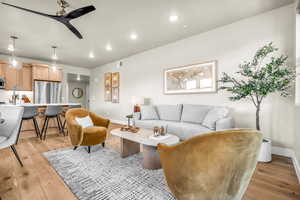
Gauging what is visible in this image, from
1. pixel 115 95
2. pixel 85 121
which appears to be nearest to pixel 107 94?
pixel 115 95

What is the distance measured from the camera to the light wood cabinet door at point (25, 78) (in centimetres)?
534

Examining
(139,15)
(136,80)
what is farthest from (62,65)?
(139,15)

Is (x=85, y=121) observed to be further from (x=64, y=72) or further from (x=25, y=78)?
(x=64, y=72)

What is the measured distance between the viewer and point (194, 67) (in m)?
3.72

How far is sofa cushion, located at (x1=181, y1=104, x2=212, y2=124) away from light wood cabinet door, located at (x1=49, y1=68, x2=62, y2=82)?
5717 millimetres

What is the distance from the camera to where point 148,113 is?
4098 millimetres

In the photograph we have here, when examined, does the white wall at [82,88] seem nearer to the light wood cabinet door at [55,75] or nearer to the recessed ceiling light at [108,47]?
the light wood cabinet door at [55,75]

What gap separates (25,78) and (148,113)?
5251 millimetres

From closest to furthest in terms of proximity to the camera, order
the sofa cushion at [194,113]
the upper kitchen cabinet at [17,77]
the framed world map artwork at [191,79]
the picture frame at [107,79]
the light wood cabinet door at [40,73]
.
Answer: the sofa cushion at [194,113] < the framed world map artwork at [191,79] < the upper kitchen cabinet at [17,77] < the light wood cabinet door at [40,73] < the picture frame at [107,79]

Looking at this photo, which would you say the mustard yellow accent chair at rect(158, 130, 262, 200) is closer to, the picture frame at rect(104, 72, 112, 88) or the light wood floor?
the light wood floor

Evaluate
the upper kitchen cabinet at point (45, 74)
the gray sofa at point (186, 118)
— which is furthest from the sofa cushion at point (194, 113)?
the upper kitchen cabinet at point (45, 74)

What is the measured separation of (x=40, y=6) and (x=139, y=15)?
181 cm

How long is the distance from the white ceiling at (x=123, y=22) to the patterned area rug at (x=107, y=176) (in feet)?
9.02

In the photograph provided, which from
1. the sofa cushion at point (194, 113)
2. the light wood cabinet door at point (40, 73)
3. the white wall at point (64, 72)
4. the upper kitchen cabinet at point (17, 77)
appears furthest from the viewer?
the light wood cabinet door at point (40, 73)
